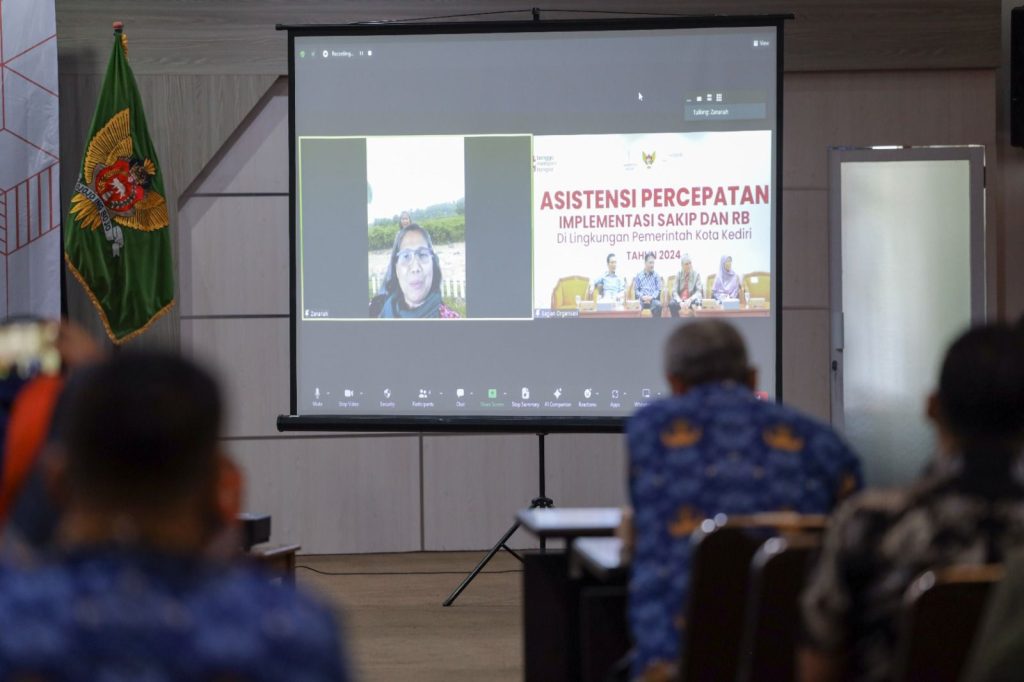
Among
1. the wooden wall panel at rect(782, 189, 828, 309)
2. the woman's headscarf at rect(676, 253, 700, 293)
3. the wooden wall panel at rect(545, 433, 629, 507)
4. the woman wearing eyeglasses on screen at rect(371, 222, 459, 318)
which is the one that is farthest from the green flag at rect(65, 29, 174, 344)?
the wooden wall panel at rect(782, 189, 828, 309)

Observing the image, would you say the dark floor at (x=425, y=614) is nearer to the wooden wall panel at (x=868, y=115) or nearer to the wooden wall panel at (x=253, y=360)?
the wooden wall panel at (x=253, y=360)

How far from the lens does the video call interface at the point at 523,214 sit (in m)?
4.82

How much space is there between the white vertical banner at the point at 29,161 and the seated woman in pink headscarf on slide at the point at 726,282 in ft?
10.1

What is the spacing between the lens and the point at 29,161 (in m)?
5.73

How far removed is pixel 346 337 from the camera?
4.95 m

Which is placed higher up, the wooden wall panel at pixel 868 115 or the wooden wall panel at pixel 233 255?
the wooden wall panel at pixel 868 115

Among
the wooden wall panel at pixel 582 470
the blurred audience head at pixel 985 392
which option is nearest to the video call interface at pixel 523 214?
the wooden wall panel at pixel 582 470

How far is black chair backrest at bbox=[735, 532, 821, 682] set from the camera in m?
1.88

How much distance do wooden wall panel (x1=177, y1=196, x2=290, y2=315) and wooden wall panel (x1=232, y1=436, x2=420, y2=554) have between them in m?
0.56

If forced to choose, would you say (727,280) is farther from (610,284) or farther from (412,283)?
(412,283)

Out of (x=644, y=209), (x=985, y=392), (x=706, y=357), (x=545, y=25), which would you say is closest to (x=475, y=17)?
(x=545, y=25)

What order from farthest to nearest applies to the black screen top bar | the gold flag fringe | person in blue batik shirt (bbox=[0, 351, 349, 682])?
the gold flag fringe
the black screen top bar
person in blue batik shirt (bbox=[0, 351, 349, 682])

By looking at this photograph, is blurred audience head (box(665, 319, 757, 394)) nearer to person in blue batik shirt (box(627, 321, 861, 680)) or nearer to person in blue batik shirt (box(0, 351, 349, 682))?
person in blue batik shirt (box(627, 321, 861, 680))

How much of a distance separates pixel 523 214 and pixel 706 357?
2.64 meters
